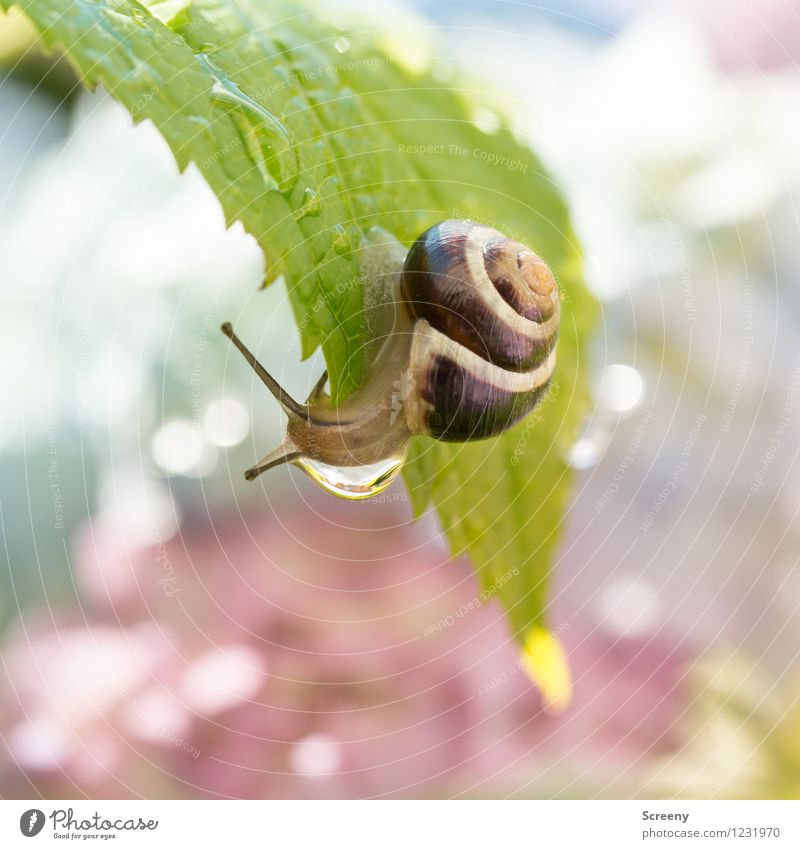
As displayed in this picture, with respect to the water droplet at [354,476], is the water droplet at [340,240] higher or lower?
higher

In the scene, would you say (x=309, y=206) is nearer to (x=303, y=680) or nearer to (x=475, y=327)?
(x=475, y=327)

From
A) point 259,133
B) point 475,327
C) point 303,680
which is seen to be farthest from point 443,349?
point 303,680

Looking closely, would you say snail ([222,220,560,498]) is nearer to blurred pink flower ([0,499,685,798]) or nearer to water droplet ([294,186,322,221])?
water droplet ([294,186,322,221])

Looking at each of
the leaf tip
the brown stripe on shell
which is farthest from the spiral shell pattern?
the leaf tip

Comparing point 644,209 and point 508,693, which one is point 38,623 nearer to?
point 508,693

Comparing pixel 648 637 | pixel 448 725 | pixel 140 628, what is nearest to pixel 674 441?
pixel 648 637

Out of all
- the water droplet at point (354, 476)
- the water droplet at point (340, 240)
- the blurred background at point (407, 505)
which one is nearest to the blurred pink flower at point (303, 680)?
the blurred background at point (407, 505)

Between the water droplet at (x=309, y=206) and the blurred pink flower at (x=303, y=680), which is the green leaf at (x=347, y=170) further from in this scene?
the blurred pink flower at (x=303, y=680)
